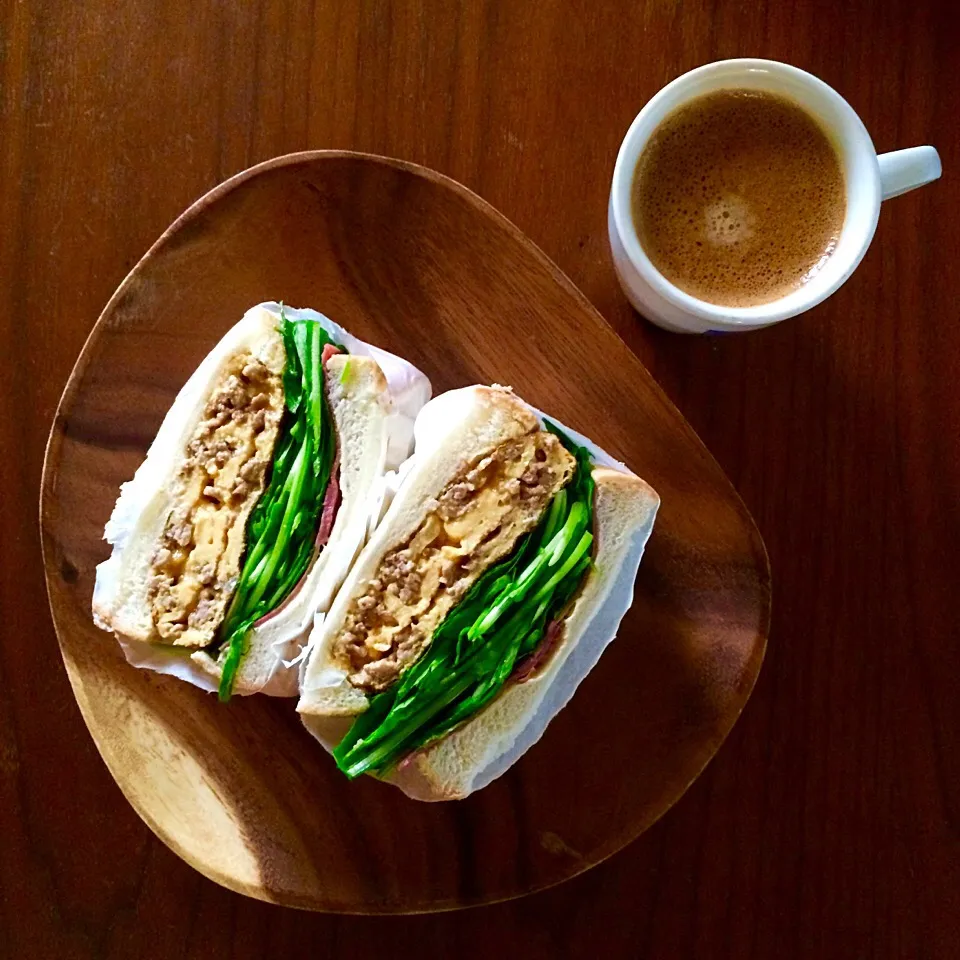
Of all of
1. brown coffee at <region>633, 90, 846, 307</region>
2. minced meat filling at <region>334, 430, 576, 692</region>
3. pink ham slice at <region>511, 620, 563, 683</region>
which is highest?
brown coffee at <region>633, 90, 846, 307</region>

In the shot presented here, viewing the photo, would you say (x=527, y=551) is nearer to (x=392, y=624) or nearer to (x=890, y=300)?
(x=392, y=624)

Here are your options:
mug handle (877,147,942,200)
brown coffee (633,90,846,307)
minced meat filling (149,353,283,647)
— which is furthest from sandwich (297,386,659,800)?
mug handle (877,147,942,200)

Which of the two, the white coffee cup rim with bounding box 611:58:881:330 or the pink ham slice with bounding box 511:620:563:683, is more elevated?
the white coffee cup rim with bounding box 611:58:881:330

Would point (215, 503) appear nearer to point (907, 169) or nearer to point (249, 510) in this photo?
point (249, 510)

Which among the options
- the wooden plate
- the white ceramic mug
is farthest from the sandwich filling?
the white ceramic mug

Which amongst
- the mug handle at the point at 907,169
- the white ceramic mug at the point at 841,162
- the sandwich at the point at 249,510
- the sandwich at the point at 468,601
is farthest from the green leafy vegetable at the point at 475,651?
the mug handle at the point at 907,169

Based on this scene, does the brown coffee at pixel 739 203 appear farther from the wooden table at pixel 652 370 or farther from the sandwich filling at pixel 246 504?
the sandwich filling at pixel 246 504

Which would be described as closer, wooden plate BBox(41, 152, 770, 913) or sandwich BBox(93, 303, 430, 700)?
sandwich BBox(93, 303, 430, 700)

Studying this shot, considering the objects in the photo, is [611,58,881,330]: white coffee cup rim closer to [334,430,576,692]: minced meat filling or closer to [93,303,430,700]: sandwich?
[334,430,576,692]: minced meat filling
